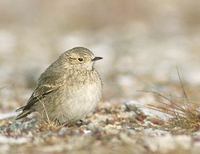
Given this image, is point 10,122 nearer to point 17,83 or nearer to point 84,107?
point 84,107

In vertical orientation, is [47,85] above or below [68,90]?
above

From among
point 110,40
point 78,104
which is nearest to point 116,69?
point 110,40

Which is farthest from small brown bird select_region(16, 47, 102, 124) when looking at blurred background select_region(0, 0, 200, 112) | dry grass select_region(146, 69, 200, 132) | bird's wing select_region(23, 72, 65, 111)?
blurred background select_region(0, 0, 200, 112)

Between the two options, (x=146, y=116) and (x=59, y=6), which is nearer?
(x=146, y=116)

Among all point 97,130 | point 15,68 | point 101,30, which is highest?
point 101,30

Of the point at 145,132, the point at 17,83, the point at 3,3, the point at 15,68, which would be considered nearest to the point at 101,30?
the point at 3,3

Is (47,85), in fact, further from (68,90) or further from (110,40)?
(110,40)

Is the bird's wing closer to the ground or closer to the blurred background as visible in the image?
the ground
